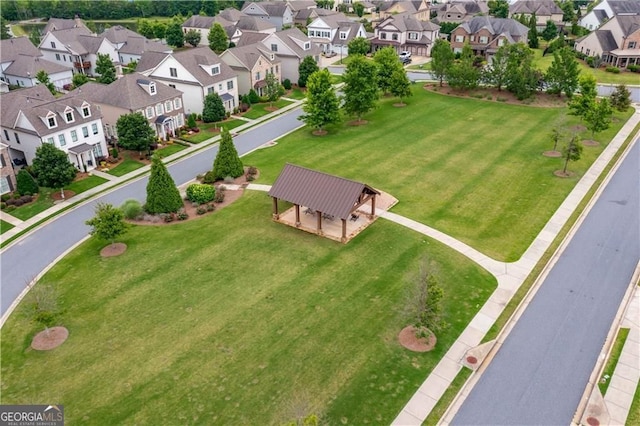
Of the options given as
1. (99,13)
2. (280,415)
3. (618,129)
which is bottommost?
(280,415)

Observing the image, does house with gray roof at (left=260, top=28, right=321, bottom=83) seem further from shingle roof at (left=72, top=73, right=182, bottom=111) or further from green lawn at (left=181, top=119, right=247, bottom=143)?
shingle roof at (left=72, top=73, right=182, bottom=111)

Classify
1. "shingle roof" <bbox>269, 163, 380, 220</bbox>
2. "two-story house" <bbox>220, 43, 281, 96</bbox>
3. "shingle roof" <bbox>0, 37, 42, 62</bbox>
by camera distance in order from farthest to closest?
"shingle roof" <bbox>0, 37, 42, 62</bbox> < "two-story house" <bbox>220, 43, 281, 96</bbox> < "shingle roof" <bbox>269, 163, 380, 220</bbox>

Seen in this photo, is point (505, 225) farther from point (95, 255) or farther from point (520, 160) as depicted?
point (95, 255)

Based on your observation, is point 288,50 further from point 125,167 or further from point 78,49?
point 78,49

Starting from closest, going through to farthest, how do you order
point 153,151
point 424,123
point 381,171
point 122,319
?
point 122,319
point 381,171
point 153,151
point 424,123

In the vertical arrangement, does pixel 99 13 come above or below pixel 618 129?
A: above

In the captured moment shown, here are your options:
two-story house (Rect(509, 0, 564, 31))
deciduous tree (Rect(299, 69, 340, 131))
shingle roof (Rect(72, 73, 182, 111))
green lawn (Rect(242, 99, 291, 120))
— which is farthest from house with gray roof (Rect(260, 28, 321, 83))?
two-story house (Rect(509, 0, 564, 31))

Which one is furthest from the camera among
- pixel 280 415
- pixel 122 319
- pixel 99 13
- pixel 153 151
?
pixel 99 13

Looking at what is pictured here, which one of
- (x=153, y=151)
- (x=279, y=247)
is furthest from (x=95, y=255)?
(x=153, y=151)
